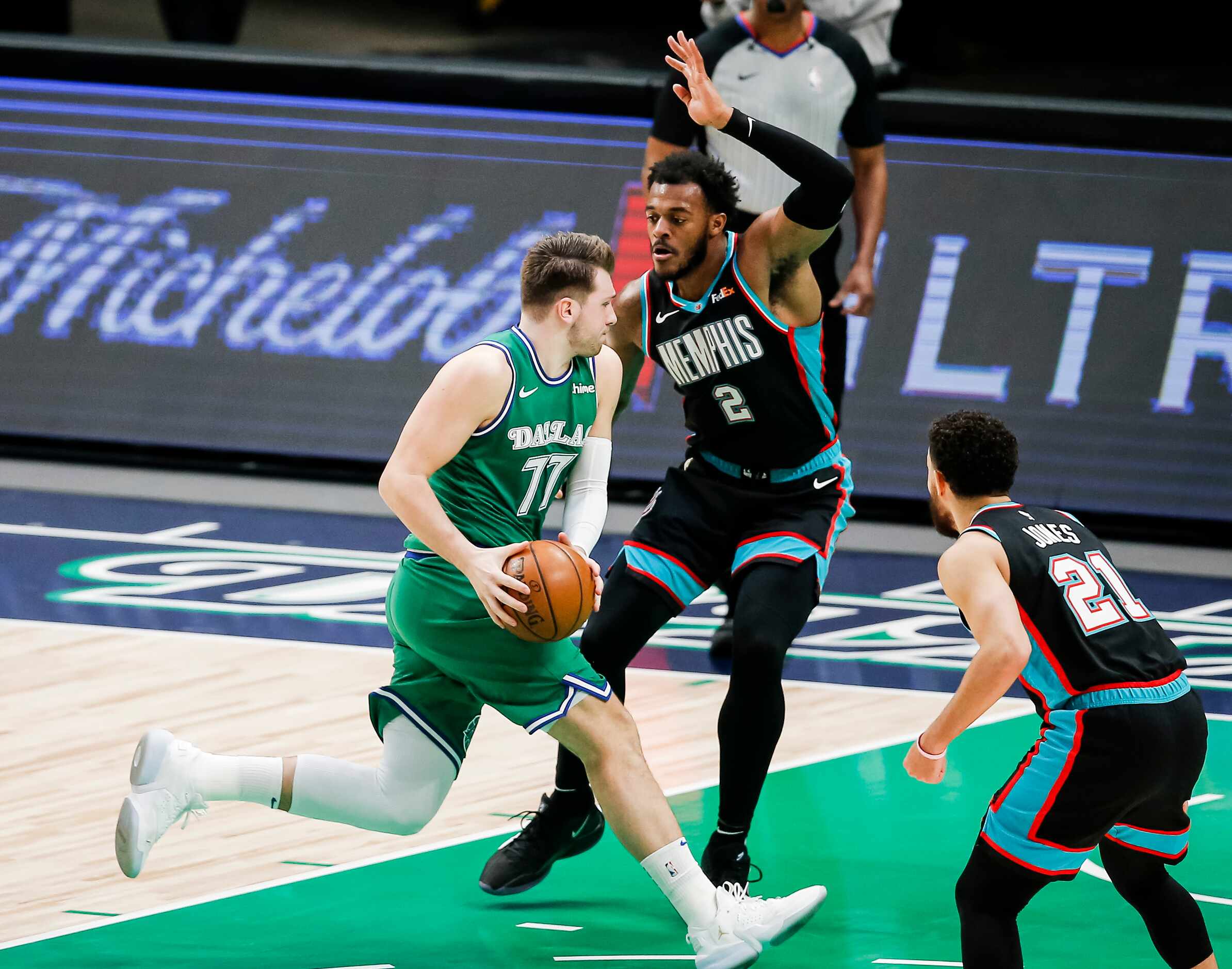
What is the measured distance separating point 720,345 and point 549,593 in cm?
142

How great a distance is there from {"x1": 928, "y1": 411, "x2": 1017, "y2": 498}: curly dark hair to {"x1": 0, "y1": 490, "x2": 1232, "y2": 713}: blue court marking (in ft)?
9.91

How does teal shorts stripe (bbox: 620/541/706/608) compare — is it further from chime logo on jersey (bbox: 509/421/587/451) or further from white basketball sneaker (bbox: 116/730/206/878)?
white basketball sneaker (bbox: 116/730/206/878)

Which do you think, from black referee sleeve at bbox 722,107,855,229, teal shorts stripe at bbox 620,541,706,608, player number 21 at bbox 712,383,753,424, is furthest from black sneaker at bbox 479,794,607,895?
black referee sleeve at bbox 722,107,855,229

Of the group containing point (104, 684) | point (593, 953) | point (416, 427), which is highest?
point (416, 427)

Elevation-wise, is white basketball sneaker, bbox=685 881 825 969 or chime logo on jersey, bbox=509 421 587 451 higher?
chime logo on jersey, bbox=509 421 587 451

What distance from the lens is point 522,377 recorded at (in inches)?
190

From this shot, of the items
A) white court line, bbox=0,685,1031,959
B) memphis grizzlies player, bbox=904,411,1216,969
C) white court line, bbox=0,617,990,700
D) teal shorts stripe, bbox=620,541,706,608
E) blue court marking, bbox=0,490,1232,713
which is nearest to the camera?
memphis grizzlies player, bbox=904,411,1216,969

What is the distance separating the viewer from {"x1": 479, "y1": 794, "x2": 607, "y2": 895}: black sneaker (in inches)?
212

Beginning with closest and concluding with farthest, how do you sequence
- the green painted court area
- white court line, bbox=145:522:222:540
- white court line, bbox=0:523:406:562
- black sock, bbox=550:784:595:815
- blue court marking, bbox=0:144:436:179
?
the green painted court area
black sock, bbox=550:784:595:815
white court line, bbox=0:523:406:562
white court line, bbox=145:522:222:540
blue court marking, bbox=0:144:436:179

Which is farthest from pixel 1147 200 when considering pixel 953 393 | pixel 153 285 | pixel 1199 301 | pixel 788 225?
pixel 153 285

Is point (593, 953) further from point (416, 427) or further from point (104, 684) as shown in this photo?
point (104, 684)

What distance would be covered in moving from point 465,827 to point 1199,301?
5123mm

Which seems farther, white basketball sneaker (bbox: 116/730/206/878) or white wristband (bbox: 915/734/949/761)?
white basketball sneaker (bbox: 116/730/206/878)

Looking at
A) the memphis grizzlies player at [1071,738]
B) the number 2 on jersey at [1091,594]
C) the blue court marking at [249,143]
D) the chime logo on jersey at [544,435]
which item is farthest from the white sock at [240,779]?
the blue court marking at [249,143]
